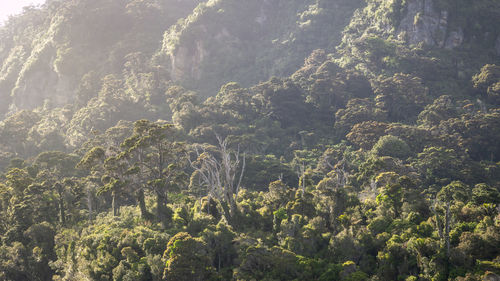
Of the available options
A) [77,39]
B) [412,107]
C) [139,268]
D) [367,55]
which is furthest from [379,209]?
[77,39]

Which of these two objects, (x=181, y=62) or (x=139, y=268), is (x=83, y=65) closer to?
(x=181, y=62)

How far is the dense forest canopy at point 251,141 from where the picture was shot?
27812 millimetres

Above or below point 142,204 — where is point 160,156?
above

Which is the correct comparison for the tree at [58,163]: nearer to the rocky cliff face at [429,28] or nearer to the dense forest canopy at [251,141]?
the dense forest canopy at [251,141]

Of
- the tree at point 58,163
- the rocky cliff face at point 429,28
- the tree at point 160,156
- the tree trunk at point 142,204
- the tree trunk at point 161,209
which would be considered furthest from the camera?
the rocky cliff face at point 429,28

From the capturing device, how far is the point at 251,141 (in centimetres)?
6247

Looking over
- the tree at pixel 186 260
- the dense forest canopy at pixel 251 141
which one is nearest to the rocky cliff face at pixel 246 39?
the dense forest canopy at pixel 251 141

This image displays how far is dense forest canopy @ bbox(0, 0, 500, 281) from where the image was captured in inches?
1095

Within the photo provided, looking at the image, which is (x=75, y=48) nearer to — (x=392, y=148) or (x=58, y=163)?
(x=58, y=163)

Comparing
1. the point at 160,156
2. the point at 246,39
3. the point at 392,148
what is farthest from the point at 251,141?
the point at 246,39

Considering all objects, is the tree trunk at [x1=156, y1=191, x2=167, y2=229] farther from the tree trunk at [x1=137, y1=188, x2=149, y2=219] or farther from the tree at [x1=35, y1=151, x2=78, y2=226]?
the tree at [x1=35, y1=151, x2=78, y2=226]

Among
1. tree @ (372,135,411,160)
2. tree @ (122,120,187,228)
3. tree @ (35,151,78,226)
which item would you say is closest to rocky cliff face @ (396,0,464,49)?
tree @ (372,135,411,160)

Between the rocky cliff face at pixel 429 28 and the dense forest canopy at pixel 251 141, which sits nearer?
the dense forest canopy at pixel 251 141

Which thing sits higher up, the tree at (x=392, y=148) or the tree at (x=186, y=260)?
the tree at (x=392, y=148)
